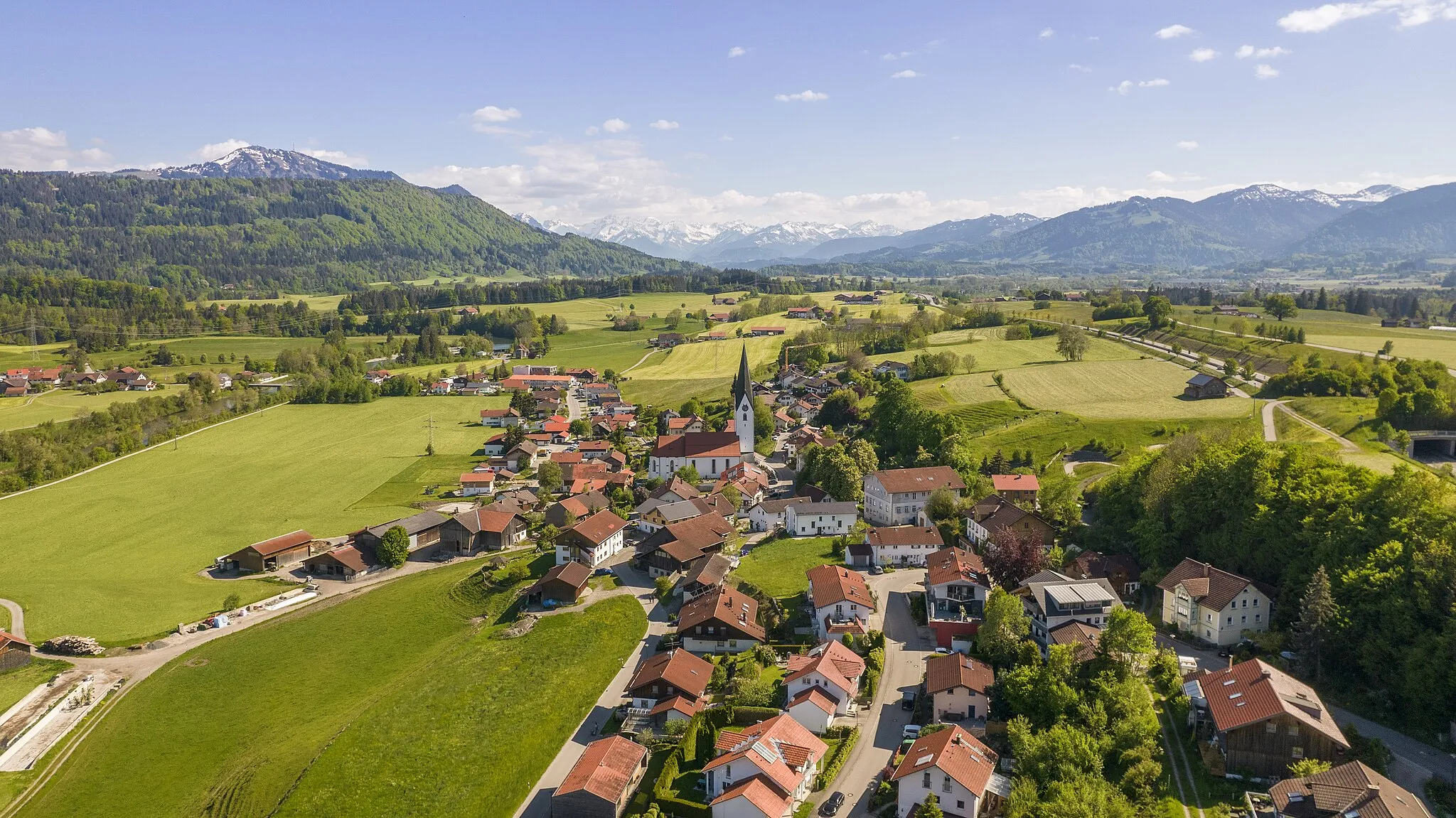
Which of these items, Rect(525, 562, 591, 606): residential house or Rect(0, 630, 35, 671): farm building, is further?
Rect(525, 562, 591, 606): residential house

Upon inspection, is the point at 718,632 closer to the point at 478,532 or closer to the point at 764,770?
the point at 764,770

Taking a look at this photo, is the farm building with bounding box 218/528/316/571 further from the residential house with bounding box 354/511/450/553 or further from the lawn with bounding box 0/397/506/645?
the residential house with bounding box 354/511/450/553

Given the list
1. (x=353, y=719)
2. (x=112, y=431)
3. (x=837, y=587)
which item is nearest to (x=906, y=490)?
(x=837, y=587)

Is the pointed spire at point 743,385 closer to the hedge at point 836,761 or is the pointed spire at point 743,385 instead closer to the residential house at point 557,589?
the residential house at point 557,589

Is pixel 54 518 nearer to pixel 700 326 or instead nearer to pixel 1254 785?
pixel 1254 785

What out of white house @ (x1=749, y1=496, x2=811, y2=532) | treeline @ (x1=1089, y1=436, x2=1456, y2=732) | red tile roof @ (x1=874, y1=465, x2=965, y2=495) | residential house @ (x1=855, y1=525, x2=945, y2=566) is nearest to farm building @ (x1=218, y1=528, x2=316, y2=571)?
white house @ (x1=749, y1=496, x2=811, y2=532)

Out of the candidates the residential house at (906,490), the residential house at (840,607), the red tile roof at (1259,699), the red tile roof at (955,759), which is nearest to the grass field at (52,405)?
the residential house at (906,490)
